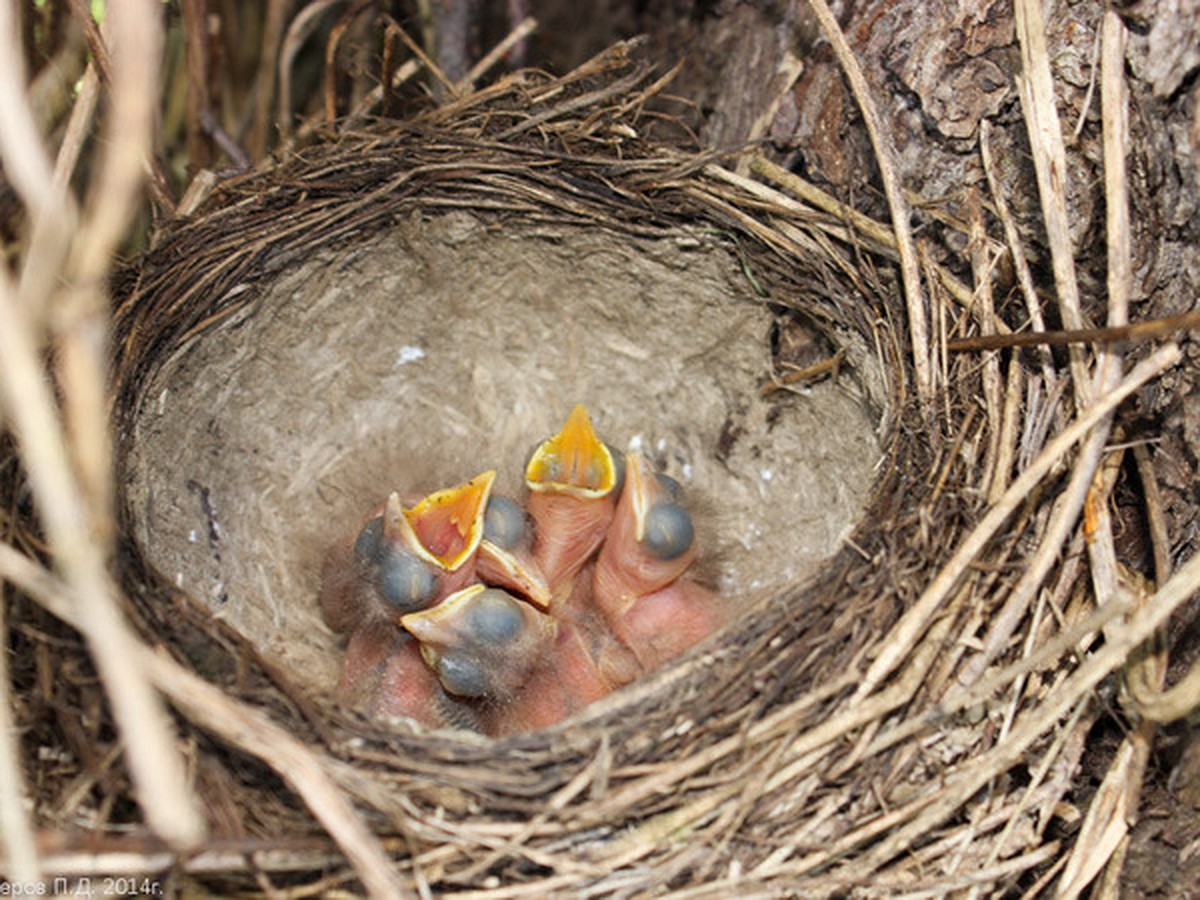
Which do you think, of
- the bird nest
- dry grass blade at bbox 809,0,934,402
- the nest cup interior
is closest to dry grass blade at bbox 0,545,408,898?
the bird nest

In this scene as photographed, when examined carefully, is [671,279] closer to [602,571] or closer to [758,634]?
[602,571]

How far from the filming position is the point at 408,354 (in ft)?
6.97

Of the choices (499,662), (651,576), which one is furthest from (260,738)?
(651,576)

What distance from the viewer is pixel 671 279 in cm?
196

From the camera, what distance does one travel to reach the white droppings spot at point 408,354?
6.95ft

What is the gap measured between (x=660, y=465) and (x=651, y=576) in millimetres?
319

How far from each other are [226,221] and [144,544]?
48 cm

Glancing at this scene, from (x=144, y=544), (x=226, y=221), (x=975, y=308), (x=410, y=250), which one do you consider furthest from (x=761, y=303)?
(x=144, y=544)

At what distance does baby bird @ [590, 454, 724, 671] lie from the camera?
1.85 meters

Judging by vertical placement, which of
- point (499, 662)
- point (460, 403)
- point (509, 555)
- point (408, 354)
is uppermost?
point (408, 354)

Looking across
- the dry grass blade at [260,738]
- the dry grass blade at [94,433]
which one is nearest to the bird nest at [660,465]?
the dry grass blade at [260,738]

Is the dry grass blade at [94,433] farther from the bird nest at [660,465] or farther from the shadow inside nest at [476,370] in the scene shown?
the shadow inside nest at [476,370]

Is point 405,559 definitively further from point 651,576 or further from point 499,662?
point 651,576

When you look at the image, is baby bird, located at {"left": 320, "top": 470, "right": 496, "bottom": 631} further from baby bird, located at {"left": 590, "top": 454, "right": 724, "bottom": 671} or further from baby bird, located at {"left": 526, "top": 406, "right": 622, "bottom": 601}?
baby bird, located at {"left": 590, "top": 454, "right": 724, "bottom": 671}
